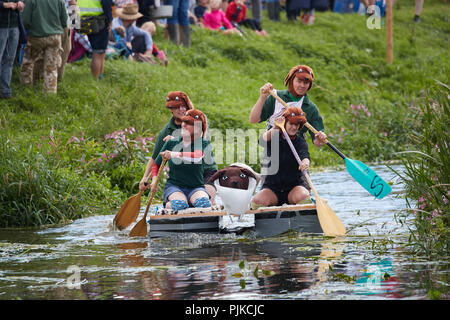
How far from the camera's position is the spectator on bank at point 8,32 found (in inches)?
510

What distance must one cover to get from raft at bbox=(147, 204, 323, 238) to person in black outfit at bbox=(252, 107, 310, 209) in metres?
0.32

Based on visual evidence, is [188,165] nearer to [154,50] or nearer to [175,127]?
[175,127]

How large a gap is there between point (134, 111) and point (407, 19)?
19.8 meters

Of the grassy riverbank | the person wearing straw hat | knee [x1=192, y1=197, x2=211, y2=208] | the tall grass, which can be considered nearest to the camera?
the tall grass

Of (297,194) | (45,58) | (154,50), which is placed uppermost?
(45,58)

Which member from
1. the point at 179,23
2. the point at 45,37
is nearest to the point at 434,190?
the point at 45,37

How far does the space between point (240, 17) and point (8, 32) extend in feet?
37.7

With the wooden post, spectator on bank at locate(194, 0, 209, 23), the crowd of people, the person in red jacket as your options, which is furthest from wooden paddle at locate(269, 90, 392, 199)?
the person in red jacket

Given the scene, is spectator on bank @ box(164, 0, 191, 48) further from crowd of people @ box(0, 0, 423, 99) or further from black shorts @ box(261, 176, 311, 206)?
black shorts @ box(261, 176, 311, 206)

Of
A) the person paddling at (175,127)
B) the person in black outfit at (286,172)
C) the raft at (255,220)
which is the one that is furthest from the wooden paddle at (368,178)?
the person paddling at (175,127)

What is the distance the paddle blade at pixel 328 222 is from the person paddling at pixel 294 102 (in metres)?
0.88

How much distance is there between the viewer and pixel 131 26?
1716 cm

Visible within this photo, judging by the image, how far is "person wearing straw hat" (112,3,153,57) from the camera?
16867 mm
